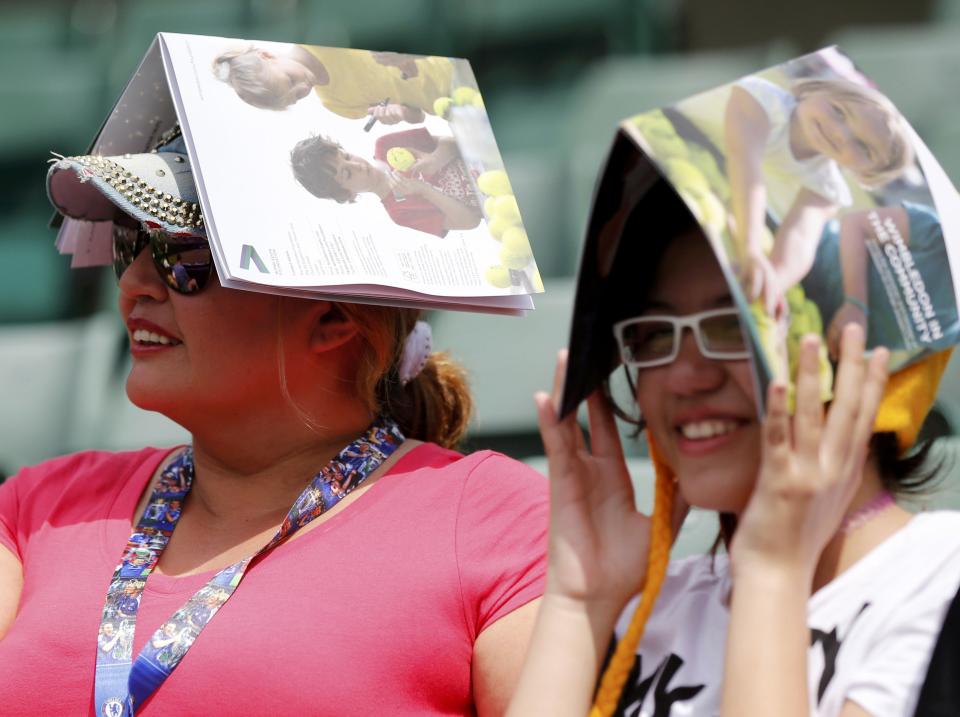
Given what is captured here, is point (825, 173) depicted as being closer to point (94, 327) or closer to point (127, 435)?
point (127, 435)

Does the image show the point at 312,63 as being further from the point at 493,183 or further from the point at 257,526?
the point at 257,526

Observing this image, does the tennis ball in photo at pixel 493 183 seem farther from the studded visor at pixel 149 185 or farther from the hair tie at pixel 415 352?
the studded visor at pixel 149 185

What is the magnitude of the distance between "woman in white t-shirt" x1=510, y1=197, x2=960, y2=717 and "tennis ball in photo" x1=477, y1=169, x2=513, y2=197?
474 mm

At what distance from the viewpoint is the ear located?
1.74 meters

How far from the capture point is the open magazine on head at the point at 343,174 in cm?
150

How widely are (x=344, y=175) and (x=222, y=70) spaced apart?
20cm

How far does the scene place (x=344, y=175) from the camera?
5.22ft

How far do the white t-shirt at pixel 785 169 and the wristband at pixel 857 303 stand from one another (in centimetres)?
7

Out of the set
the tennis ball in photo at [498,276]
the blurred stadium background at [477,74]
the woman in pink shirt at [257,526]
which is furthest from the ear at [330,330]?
the blurred stadium background at [477,74]

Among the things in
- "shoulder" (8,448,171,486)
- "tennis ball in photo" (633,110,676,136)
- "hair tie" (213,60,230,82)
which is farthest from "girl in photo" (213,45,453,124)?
"tennis ball in photo" (633,110,676,136)

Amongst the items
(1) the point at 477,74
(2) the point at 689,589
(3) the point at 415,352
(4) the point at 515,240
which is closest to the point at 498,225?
(4) the point at 515,240

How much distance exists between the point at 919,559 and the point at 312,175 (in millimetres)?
831

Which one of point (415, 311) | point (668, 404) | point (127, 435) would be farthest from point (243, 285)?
point (127, 435)

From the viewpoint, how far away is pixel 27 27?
14.6 feet
